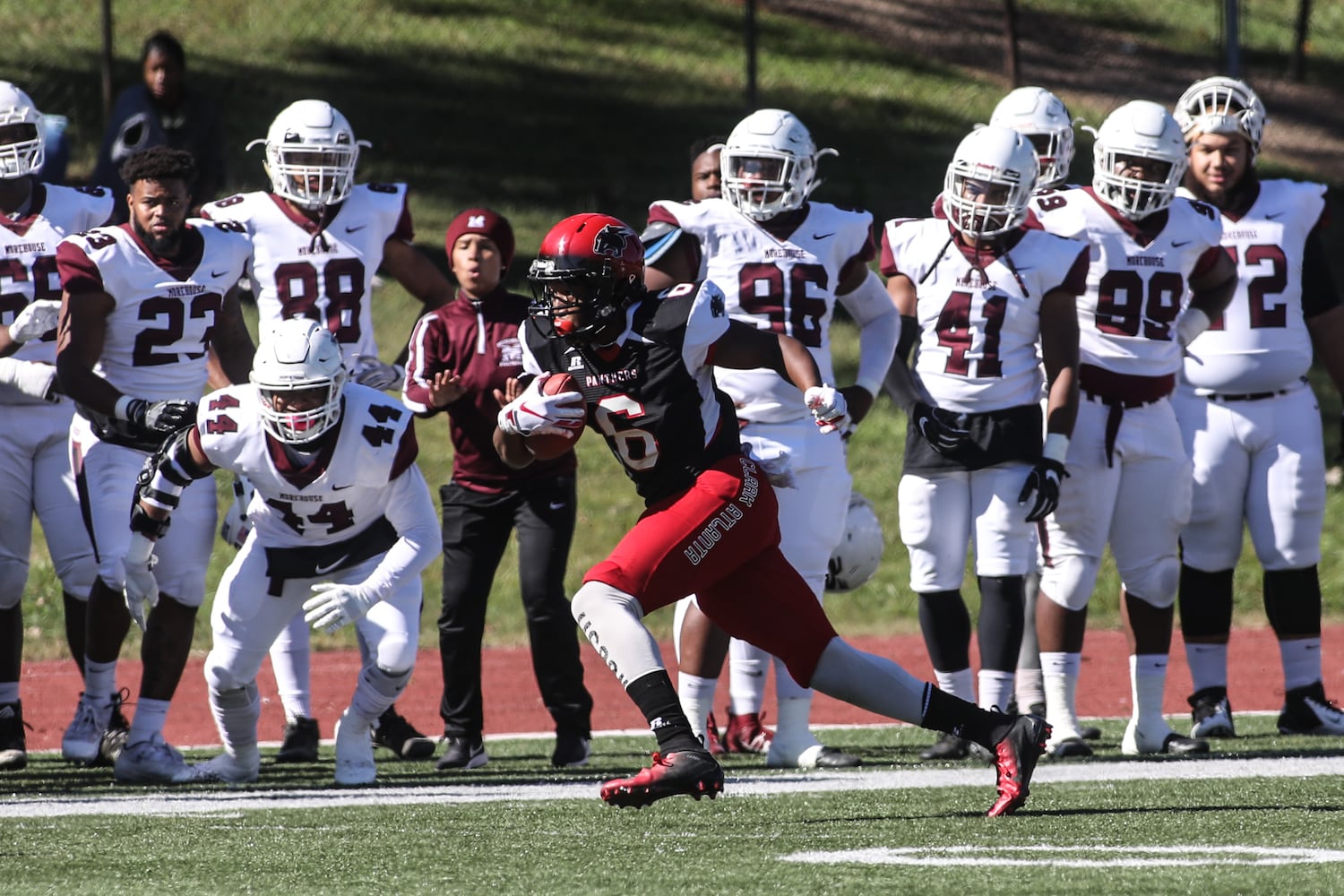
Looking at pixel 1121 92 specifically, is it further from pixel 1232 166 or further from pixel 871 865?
pixel 871 865

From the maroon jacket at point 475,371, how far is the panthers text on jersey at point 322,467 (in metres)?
0.59

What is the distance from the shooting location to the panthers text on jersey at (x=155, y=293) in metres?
6.33

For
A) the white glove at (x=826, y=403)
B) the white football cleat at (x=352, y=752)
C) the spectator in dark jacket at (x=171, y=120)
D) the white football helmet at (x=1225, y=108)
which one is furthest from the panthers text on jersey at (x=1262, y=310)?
the spectator in dark jacket at (x=171, y=120)

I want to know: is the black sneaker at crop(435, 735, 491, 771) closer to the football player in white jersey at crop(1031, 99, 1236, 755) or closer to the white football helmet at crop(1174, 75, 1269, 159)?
the football player in white jersey at crop(1031, 99, 1236, 755)

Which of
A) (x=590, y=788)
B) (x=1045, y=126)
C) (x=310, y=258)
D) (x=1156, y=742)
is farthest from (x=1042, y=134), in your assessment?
(x=590, y=788)

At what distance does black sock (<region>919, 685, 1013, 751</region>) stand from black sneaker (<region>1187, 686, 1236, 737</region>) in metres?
2.22

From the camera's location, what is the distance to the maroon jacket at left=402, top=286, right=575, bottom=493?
21.2 ft

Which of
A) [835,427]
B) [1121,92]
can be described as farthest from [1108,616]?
[1121,92]

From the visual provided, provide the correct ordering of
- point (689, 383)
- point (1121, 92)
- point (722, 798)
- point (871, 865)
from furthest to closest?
point (1121, 92), point (722, 798), point (689, 383), point (871, 865)

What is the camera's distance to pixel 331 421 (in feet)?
18.8

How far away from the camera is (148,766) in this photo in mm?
5891

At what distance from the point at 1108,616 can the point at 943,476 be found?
522 cm

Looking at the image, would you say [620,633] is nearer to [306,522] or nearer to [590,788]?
[590,788]

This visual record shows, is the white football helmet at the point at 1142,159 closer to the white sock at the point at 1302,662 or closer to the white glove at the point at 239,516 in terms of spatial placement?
the white sock at the point at 1302,662
